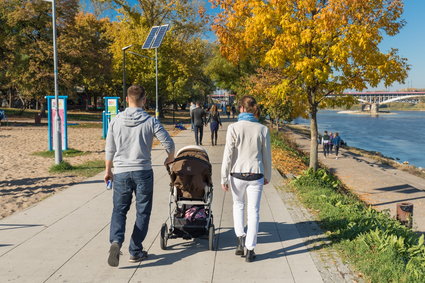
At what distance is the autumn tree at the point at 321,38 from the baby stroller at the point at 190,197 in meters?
6.43

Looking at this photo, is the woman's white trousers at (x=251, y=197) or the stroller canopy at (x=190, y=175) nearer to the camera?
the woman's white trousers at (x=251, y=197)

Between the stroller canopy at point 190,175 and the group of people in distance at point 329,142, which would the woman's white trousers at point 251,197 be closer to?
the stroller canopy at point 190,175

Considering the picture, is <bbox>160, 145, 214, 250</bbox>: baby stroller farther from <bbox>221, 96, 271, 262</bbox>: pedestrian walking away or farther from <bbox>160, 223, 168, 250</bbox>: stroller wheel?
<bbox>221, 96, 271, 262</bbox>: pedestrian walking away

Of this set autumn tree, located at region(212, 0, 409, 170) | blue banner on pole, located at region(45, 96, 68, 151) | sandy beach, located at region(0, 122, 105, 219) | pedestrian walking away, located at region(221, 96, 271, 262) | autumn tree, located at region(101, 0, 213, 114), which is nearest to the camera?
pedestrian walking away, located at region(221, 96, 271, 262)

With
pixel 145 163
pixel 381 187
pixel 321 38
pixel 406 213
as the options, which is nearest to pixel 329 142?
pixel 381 187

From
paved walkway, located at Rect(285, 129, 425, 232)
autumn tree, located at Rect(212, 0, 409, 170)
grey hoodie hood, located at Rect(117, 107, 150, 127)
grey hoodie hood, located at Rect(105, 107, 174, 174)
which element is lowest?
paved walkway, located at Rect(285, 129, 425, 232)

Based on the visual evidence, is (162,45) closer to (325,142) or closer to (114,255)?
(325,142)

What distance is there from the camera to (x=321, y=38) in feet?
33.8

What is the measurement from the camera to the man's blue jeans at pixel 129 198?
4.31 meters

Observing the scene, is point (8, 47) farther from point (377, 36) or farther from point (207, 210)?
point (207, 210)

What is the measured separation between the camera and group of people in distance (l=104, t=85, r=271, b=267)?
4336mm

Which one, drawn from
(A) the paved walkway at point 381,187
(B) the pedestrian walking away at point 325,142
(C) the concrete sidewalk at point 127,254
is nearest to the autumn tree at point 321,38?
(A) the paved walkway at point 381,187

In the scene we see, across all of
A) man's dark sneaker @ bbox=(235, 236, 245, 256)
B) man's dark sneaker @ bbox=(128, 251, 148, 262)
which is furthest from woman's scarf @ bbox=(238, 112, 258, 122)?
man's dark sneaker @ bbox=(128, 251, 148, 262)

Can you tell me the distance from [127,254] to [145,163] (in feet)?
3.89
